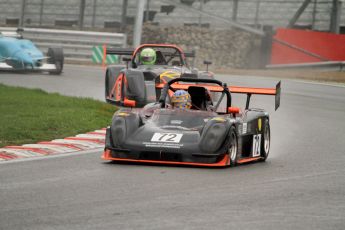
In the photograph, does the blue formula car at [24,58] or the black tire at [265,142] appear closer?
the black tire at [265,142]

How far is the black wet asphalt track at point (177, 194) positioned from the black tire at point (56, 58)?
49.0 feet

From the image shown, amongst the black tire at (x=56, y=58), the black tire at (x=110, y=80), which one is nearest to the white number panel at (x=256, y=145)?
the black tire at (x=110, y=80)

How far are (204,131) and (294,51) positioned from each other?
21.6 metres

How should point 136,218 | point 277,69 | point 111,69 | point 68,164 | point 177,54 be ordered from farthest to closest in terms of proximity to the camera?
point 277,69 → point 177,54 → point 111,69 → point 68,164 → point 136,218

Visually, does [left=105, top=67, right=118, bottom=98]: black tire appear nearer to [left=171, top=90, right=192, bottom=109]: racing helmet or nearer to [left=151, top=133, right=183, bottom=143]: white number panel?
[left=171, top=90, right=192, bottom=109]: racing helmet

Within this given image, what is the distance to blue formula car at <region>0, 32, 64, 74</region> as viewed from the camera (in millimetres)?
27406

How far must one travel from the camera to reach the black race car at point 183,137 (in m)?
10.3

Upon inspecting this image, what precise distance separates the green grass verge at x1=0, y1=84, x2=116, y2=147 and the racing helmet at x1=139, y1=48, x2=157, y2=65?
2127 millimetres

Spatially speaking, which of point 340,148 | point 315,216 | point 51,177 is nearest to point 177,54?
point 340,148

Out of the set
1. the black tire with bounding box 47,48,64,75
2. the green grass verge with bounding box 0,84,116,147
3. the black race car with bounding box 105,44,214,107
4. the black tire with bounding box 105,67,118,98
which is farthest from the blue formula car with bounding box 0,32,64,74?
the black tire with bounding box 105,67,118,98

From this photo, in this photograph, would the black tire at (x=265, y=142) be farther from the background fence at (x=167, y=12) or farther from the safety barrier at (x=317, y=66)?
the background fence at (x=167, y=12)

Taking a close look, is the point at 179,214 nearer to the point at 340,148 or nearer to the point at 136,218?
the point at 136,218

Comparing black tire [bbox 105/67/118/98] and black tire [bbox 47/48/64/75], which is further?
black tire [bbox 47/48/64/75]

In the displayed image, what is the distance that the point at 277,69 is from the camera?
1275 inches
